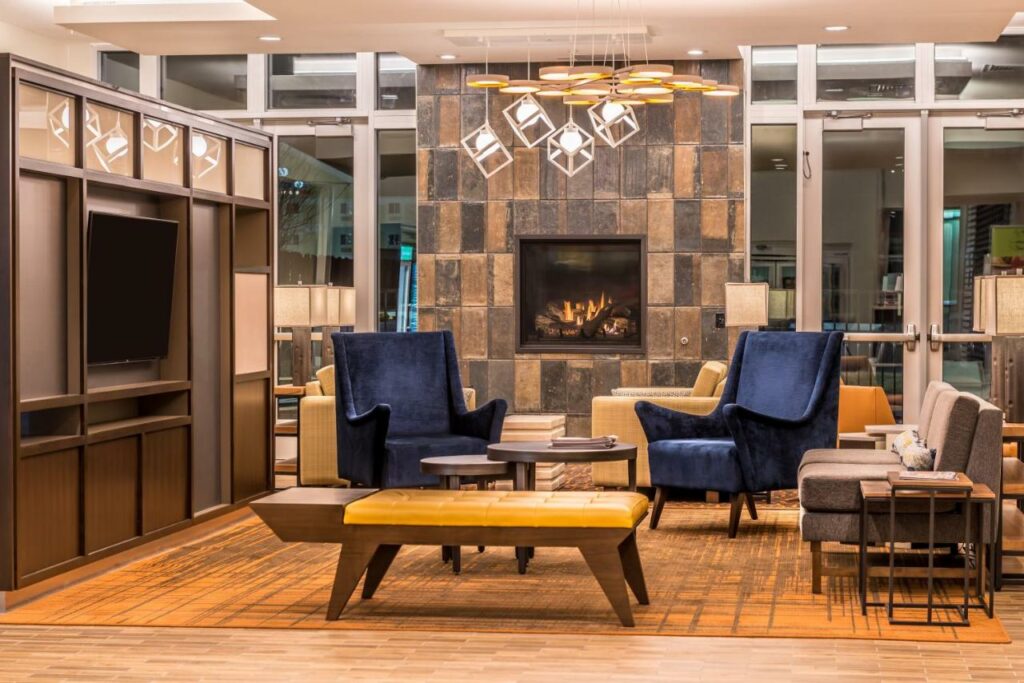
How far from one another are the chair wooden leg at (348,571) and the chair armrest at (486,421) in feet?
7.81

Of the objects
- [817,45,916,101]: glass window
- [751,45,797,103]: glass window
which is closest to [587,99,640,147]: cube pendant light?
[751,45,797,103]: glass window

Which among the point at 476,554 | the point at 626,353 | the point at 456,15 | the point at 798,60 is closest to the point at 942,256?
the point at 798,60

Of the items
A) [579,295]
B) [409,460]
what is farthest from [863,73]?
[409,460]

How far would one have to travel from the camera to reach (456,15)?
28.8ft

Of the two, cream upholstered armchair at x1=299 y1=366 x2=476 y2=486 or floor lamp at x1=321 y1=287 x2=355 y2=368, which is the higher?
floor lamp at x1=321 y1=287 x2=355 y2=368

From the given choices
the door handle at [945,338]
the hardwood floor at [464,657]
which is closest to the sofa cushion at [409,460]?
the hardwood floor at [464,657]

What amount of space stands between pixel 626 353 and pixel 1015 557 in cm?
453

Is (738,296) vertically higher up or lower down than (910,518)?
higher up

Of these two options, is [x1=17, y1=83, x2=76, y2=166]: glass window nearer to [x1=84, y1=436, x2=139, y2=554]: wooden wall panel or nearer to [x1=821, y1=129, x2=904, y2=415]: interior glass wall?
[x1=84, y1=436, x2=139, y2=554]: wooden wall panel

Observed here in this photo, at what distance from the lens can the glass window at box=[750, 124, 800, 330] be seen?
1134 cm

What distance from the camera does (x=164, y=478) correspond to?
682 centimetres

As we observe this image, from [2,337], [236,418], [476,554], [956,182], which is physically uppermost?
[956,182]

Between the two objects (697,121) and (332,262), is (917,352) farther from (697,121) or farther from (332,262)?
(332,262)

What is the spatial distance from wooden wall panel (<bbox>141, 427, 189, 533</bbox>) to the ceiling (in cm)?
285
